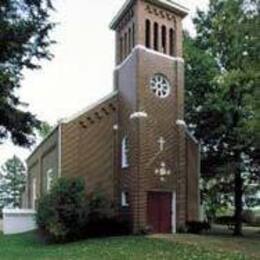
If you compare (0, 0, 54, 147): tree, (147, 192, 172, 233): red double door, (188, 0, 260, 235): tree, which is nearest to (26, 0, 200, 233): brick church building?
(147, 192, 172, 233): red double door

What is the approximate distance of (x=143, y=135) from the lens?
32469mm

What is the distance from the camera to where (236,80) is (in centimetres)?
2038

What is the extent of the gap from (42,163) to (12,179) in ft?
180

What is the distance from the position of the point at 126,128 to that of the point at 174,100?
3.05 meters

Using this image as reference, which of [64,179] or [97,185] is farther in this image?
[97,185]

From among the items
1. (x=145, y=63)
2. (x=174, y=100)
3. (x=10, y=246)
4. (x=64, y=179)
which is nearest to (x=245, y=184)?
(x=174, y=100)

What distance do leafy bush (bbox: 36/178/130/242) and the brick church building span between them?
2.01 metres

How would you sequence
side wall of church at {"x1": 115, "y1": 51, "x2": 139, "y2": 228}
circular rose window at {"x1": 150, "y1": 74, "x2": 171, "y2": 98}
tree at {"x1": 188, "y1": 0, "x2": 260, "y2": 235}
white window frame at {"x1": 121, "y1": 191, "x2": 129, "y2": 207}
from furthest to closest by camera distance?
tree at {"x1": 188, "y1": 0, "x2": 260, "y2": 235} < circular rose window at {"x1": 150, "y1": 74, "x2": 171, "y2": 98} < white window frame at {"x1": 121, "y1": 191, "x2": 129, "y2": 207} < side wall of church at {"x1": 115, "y1": 51, "x2": 139, "y2": 228}

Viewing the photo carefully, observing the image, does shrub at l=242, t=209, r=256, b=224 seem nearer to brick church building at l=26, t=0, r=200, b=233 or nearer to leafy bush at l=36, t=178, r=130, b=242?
brick church building at l=26, t=0, r=200, b=233

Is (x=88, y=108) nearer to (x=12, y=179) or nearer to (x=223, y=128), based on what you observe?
(x=223, y=128)

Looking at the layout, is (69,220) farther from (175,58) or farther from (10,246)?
(175,58)

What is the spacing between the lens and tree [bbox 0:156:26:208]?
9506 cm

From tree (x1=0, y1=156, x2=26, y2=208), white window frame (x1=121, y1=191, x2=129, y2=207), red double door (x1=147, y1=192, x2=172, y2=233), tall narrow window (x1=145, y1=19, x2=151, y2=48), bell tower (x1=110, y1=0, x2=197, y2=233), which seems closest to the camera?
bell tower (x1=110, y1=0, x2=197, y2=233)

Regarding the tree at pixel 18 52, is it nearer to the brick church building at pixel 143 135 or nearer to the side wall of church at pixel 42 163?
the brick church building at pixel 143 135
